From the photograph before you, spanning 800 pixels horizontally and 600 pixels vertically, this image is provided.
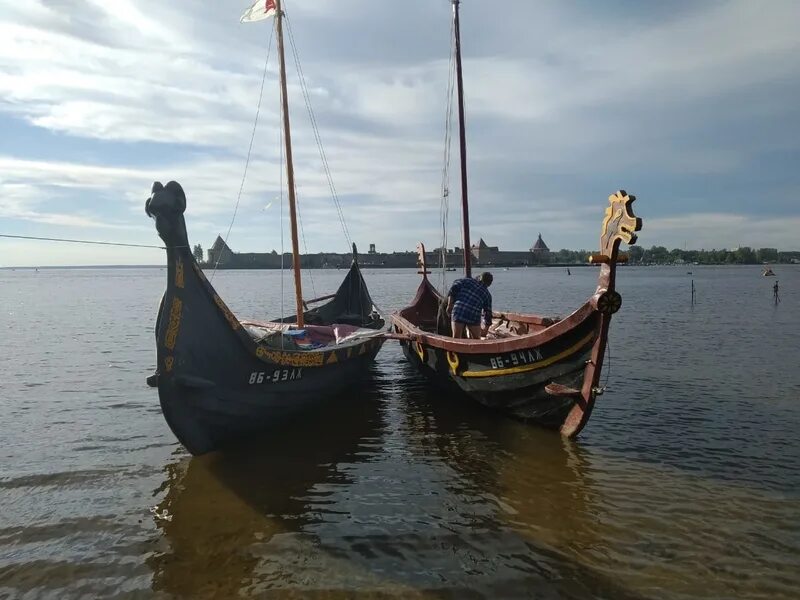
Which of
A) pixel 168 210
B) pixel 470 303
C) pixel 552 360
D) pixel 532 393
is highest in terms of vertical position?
pixel 168 210

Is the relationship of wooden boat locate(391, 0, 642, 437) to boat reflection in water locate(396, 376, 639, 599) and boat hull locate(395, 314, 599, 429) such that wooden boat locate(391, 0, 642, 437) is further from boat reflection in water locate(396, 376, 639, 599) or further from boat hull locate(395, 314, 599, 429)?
boat reflection in water locate(396, 376, 639, 599)

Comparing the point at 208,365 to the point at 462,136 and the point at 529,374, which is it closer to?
the point at 529,374

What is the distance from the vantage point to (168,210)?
724 centimetres

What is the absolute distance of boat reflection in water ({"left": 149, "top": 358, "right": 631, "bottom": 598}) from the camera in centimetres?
526

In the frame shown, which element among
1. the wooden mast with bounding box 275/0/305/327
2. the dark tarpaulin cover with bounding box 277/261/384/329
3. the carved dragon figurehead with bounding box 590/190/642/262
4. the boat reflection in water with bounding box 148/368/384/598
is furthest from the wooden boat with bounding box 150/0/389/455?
the dark tarpaulin cover with bounding box 277/261/384/329

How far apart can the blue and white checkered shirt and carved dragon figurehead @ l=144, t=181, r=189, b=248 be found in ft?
19.7

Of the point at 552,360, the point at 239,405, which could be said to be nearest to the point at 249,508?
the point at 239,405

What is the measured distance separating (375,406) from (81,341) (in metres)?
16.5

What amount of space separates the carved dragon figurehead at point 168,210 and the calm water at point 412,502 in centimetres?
344

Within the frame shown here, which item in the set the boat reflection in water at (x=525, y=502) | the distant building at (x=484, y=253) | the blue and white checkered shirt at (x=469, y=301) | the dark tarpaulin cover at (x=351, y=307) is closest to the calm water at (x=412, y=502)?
the boat reflection in water at (x=525, y=502)

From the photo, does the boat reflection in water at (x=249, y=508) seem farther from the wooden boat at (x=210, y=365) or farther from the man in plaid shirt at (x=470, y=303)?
the man in plaid shirt at (x=470, y=303)

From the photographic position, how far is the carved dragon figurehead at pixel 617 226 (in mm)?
7406

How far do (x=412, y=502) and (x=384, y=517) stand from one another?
1.83 feet

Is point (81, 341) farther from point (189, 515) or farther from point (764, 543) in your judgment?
point (764, 543)
